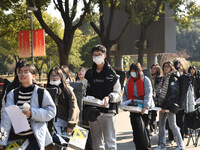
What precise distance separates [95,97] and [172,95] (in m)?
2.41

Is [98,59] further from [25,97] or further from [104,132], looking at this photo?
[25,97]

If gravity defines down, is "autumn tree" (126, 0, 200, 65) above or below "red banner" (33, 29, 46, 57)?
above

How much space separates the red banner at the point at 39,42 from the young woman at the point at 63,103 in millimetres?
14803

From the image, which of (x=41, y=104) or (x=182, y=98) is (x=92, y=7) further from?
(x=41, y=104)

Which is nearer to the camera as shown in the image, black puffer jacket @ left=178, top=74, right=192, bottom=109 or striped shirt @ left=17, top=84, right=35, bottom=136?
striped shirt @ left=17, top=84, right=35, bottom=136

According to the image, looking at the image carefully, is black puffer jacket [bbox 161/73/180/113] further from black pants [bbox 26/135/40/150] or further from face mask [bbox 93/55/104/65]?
black pants [bbox 26/135/40/150]

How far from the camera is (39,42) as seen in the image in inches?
780

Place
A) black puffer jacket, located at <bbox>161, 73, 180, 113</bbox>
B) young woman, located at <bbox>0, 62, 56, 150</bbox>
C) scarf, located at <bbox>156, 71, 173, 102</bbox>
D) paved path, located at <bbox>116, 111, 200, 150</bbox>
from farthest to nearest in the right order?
paved path, located at <bbox>116, 111, 200, 150</bbox> < scarf, located at <bbox>156, 71, 173, 102</bbox> < black puffer jacket, located at <bbox>161, 73, 180, 113</bbox> < young woman, located at <bbox>0, 62, 56, 150</bbox>

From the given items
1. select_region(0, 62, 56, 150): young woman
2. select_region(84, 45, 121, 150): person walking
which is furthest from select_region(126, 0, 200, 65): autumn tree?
select_region(0, 62, 56, 150): young woman

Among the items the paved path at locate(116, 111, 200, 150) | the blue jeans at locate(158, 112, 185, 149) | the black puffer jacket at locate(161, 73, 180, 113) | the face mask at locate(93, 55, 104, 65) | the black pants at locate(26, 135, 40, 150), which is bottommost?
the paved path at locate(116, 111, 200, 150)

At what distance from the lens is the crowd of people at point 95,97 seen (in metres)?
3.87

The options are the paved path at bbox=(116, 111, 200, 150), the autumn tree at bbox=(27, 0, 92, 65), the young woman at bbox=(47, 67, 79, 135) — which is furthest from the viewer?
the autumn tree at bbox=(27, 0, 92, 65)

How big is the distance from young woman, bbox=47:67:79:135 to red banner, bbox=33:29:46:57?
48.6 ft

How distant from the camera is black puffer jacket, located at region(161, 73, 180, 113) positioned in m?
7.09
